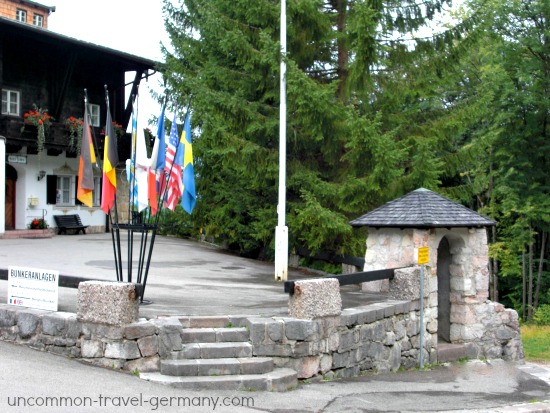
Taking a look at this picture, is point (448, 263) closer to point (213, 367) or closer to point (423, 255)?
point (423, 255)

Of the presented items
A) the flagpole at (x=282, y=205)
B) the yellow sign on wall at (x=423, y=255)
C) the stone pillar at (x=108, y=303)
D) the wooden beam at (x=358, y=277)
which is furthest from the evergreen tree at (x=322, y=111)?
the stone pillar at (x=108, y=303)

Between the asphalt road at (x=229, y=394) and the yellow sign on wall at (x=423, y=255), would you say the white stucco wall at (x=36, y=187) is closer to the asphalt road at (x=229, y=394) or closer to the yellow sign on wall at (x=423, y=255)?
the asphalt road at (x=229, y=394)

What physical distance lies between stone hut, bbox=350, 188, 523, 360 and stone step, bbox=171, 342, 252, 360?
3977 millimetres

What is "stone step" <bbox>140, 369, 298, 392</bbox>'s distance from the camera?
25.3ft

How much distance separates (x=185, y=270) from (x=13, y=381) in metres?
9.20

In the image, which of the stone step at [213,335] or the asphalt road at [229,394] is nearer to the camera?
the asphalt road at [229,394]

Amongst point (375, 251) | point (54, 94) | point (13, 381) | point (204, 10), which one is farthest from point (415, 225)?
point (54, 94)

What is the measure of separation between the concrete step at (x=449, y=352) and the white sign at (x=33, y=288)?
6.48 meters

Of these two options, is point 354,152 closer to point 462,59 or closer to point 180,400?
point 462,59

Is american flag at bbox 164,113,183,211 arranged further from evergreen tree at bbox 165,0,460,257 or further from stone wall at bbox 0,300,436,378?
evergreen tree at bbox 165,0,460,257

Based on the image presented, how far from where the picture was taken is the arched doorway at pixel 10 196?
2478cm

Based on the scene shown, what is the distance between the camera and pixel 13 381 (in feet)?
23.7

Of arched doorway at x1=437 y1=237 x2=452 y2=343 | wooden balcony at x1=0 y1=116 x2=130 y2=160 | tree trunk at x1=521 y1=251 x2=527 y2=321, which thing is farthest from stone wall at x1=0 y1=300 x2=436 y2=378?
tree trunk at x1=521 y1=251 x2=527 y2=321

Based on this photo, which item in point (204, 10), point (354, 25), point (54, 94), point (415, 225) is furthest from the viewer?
point (54, 94)
